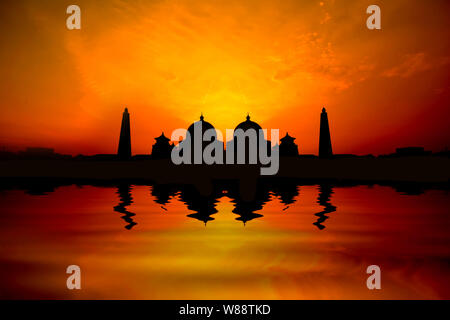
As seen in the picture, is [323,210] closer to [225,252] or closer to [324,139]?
[225,252]

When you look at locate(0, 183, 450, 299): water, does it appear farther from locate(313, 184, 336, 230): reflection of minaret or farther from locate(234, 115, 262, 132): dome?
locate(234, 115, 262, 132): dome

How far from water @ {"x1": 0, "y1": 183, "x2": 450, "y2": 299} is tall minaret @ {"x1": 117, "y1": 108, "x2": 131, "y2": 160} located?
36652 millimetres

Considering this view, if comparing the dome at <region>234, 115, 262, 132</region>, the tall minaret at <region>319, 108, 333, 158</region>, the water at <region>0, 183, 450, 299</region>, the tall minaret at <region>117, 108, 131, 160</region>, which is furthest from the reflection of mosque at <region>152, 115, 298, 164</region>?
the water at <region>0, 183, 450, 299</region>

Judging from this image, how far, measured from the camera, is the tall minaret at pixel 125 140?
4931 centimetres

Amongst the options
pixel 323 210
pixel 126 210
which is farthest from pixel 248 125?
pixel 126 210

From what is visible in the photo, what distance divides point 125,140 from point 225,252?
146 ft

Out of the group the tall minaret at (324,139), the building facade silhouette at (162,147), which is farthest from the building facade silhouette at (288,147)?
the building facade silhouette at (162,147)

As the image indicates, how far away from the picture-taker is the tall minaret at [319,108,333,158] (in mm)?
49094

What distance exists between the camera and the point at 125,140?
49.5m

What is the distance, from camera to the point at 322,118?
5006 centimetres

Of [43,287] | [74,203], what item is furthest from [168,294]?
[74,203]

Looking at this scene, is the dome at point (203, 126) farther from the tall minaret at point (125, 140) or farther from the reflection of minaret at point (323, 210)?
the reflection of minaret at point (323, 210)
